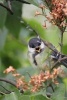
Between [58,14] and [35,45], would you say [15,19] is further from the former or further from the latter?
[58,14]

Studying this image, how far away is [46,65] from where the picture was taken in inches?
67.4

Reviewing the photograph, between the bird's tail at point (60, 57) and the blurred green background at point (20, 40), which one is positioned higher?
the bird's tail at point (60, 57)

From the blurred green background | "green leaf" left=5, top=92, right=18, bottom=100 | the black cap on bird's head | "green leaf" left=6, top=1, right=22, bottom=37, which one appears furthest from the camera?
the blurred green background

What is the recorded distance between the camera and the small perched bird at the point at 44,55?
1710 millimetres

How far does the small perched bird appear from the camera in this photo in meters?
1.71

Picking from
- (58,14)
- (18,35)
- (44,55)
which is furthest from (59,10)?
(18,35)

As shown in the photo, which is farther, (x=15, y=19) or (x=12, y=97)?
(x=15, y=19)

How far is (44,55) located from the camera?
1732 millimetres

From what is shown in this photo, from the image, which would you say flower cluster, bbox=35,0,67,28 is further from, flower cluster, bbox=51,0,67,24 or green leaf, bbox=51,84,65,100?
green leaf, bbox=51,84,65,100

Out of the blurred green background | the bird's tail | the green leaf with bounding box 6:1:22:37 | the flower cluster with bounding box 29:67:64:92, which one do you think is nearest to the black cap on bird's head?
the green leaf with bounding box 6:1:22:37

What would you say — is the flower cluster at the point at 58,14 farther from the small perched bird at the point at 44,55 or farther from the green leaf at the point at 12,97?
the green leaf at the point at 12,97

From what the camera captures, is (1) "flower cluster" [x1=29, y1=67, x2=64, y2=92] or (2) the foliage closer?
(1) "flower cluster" [x1=29, y1=67, x2=64, y2=92]

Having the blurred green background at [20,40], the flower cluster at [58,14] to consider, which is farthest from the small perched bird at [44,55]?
the blurred green background at [20,40]

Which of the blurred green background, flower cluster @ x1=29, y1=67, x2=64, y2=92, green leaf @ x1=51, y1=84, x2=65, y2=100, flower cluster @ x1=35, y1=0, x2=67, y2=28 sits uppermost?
flower cluster @ x1=35, y1=0, x2=67, y2=28
